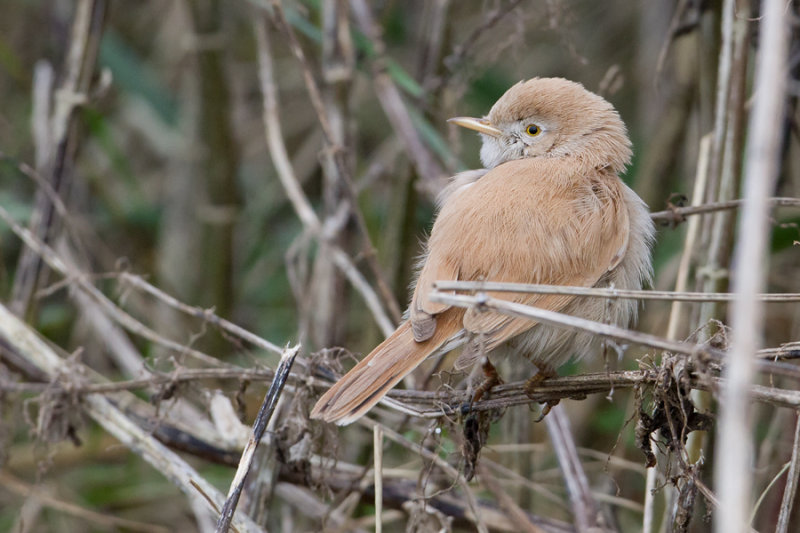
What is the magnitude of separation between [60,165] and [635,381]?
9.20 feet

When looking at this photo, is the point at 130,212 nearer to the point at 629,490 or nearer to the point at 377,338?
the point at 377,338

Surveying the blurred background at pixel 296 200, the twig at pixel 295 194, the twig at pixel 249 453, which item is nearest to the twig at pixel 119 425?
the blurred background at pixel 296 200

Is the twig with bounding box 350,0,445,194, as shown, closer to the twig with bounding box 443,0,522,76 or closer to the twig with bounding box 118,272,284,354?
the twig with bounding box 443,0,522,76

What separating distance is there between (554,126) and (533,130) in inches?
3.5

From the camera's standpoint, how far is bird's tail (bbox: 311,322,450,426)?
2051 millimetres

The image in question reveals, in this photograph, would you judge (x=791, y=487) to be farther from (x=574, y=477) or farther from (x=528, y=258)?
(x=574, y=477)

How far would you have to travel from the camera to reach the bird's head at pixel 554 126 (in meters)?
2.75

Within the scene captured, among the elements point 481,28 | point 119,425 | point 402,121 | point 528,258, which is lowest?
point 119,425

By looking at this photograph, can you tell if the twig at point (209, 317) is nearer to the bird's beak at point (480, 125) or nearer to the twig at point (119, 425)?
the twig at point (119, 425)

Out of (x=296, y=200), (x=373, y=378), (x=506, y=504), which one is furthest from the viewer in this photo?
(x=296, y=200)

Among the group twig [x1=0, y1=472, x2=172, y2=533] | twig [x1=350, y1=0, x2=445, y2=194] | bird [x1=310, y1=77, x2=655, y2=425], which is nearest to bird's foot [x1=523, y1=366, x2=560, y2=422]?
bird [x1=310, y1=77, x2=655, y2=425]

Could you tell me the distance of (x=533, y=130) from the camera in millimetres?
2926

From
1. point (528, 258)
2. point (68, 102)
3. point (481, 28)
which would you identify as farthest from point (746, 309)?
point (68, 102)

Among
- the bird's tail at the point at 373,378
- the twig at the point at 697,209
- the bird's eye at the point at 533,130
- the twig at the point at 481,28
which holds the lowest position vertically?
the bird's tail at the point at 373,378
